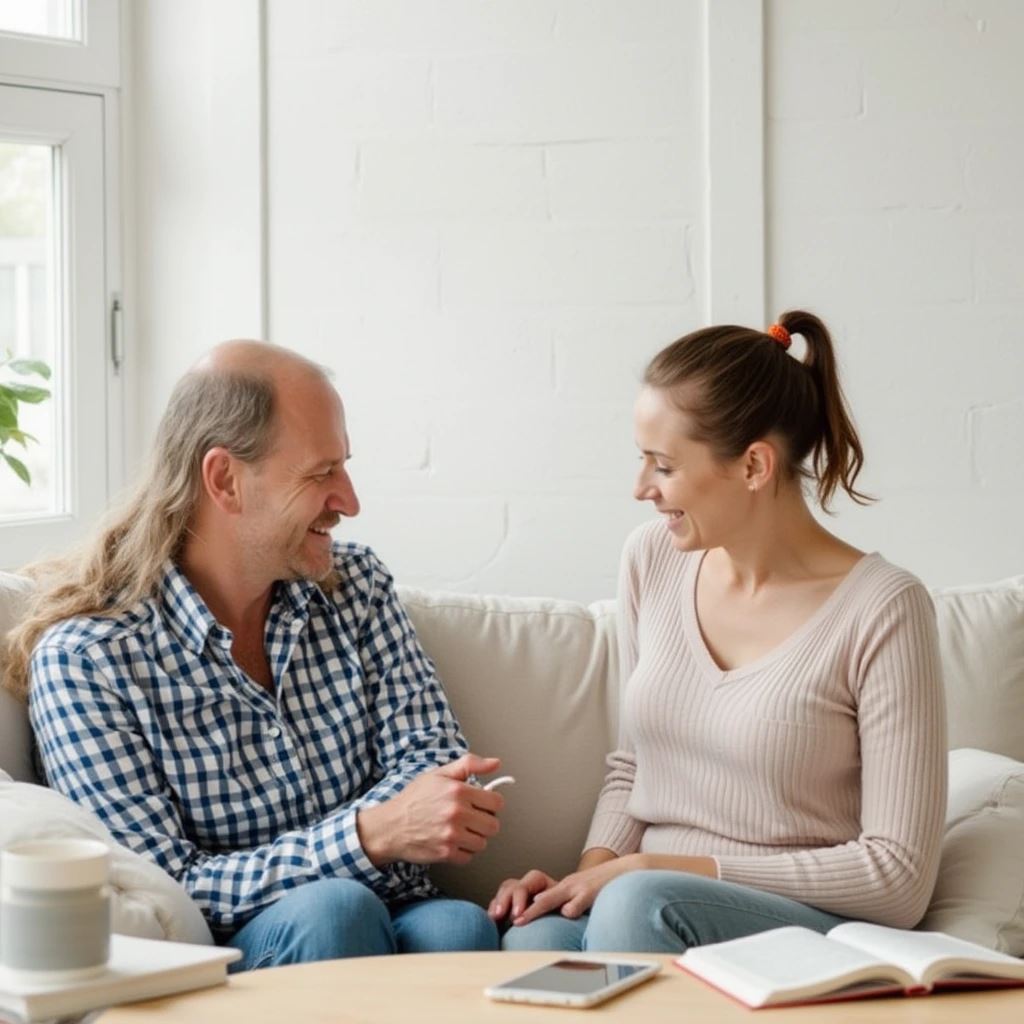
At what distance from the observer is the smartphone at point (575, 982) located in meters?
1.39

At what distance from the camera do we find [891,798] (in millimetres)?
1856

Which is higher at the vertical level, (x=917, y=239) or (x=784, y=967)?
(x=917, y=239)

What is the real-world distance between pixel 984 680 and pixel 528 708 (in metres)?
0.65

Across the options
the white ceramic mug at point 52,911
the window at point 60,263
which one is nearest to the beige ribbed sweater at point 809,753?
the white ceramic mug at point 52,911

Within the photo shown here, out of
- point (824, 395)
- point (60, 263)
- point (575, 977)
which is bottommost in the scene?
point (575, 977)

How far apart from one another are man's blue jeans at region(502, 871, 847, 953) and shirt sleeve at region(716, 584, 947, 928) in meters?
0.04

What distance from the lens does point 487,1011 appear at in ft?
4.51

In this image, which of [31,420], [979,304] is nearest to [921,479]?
[979,304]

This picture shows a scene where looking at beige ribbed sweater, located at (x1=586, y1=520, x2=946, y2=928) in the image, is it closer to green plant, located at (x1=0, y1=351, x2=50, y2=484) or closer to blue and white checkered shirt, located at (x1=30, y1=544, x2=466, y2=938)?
blue and white checkered shirt, located at (x1=30, y1=544, x2=466, y2=938)

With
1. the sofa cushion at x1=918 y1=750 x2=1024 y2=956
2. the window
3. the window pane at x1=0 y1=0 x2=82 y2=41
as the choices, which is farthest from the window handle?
the sofa cushion at x1=918 y1=750 x2=1024 y2=956

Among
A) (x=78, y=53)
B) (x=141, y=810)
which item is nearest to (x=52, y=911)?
(x=141, y=810)

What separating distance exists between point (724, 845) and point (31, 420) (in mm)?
1473

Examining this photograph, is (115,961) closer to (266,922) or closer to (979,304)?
(266,922)

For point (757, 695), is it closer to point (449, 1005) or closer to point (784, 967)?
point (784, 967)
